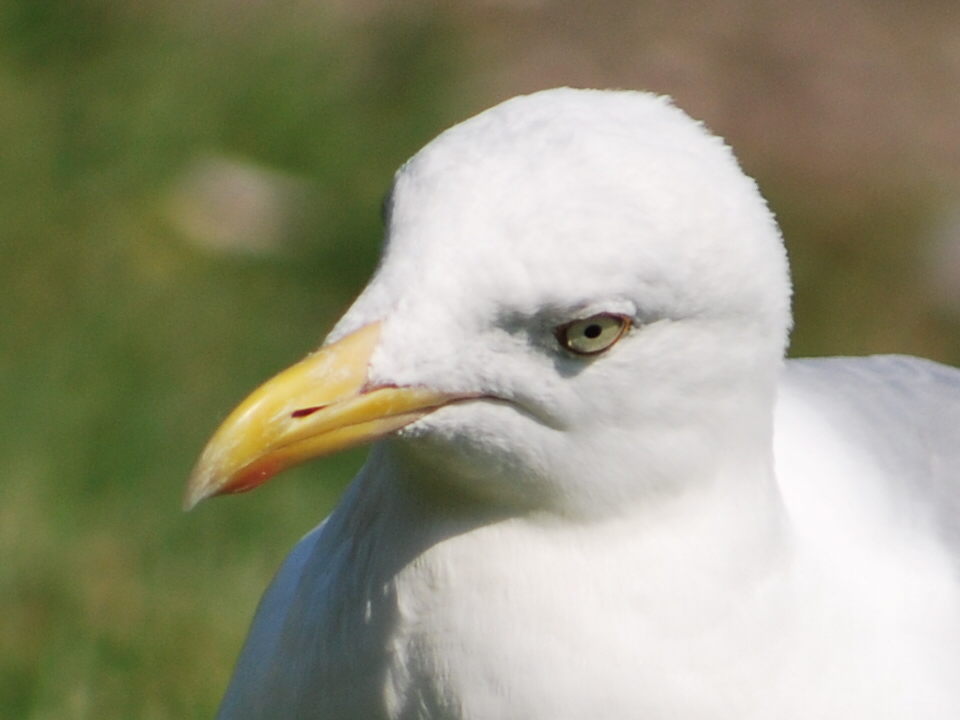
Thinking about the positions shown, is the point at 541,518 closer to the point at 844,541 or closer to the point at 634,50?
the point at 844,541

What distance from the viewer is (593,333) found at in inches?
83.0

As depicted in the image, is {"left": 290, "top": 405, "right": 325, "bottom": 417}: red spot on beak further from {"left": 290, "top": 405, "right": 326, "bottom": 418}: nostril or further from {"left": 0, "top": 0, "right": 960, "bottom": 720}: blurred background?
{"left": 0, "top": 0, "right": 960, "bottom": 720}: blurred background

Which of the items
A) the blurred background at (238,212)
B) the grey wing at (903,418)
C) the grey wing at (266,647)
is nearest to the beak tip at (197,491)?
the grey wing at (266,647)

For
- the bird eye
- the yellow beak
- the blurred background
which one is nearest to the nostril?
the yellow beak

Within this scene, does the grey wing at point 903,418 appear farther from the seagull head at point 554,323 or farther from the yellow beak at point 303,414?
Result: the yellow beak at point 303,414

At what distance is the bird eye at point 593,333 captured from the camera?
2090mm

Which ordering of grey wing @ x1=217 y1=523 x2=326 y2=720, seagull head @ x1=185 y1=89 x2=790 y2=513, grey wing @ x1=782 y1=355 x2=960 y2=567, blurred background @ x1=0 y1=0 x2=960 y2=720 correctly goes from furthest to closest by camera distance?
1. blurred background @ x1=0 y1=0 x2=960 y2=720
2. grey wing @ x1=782 y1=355 x2=960 y2=567
3. grey wing @ x1=217 y1=523 x2=326 y2=720
4. seagull head @ x1=185 y1=89 x2=790 y2=513

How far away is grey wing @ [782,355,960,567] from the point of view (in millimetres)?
2789

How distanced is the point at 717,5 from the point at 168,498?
3.03 metres

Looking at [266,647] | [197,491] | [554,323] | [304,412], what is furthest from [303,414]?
[266,647]

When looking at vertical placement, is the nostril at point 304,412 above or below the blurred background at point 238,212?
below

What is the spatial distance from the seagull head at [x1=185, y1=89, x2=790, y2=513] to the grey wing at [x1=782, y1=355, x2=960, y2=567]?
2.12 ft

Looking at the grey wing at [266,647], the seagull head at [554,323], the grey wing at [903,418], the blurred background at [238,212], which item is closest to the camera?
the seagull head at [554,323]

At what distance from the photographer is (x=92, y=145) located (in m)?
5.38
